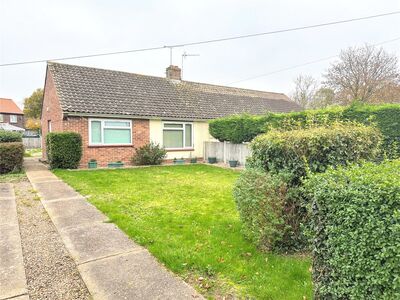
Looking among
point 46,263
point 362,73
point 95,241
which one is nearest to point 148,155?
point 95,241

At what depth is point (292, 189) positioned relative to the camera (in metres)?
3.52

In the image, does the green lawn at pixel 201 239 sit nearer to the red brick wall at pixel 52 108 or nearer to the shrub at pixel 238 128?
the shrub at pixel 238 128

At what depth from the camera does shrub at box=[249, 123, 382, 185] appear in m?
3.45

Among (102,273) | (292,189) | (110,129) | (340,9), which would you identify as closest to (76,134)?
(110,129)

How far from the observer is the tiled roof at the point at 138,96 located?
12789mm

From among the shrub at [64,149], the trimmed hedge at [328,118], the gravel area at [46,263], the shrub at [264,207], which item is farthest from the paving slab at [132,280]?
the shrub at [64,149]

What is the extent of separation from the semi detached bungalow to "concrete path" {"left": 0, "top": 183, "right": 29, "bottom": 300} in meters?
7.14

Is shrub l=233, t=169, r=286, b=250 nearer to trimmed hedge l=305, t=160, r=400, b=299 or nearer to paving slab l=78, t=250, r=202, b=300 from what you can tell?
trimmed hedge l=305, t=160, r=400, b=299

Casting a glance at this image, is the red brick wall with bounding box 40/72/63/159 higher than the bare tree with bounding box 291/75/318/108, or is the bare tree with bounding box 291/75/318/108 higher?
the bare tree with bounding box 291/75/318/108

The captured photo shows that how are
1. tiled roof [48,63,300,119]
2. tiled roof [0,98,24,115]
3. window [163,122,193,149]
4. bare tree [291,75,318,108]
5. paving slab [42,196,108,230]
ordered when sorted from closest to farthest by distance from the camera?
paving slab [42,196,108,230], tiled roof [48,63,300,119], window [163,122,193,149], bare tree [291,75,318,108], tiled roof [0,98,24,115]

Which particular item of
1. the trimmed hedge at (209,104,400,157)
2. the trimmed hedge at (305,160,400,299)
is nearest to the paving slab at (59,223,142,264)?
the trimmed hedge at (305,160,400,299)

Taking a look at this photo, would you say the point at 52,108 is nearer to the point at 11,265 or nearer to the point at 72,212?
the point at 72,212

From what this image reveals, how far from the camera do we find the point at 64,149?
11.2 metres

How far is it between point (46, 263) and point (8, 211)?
3015mm
